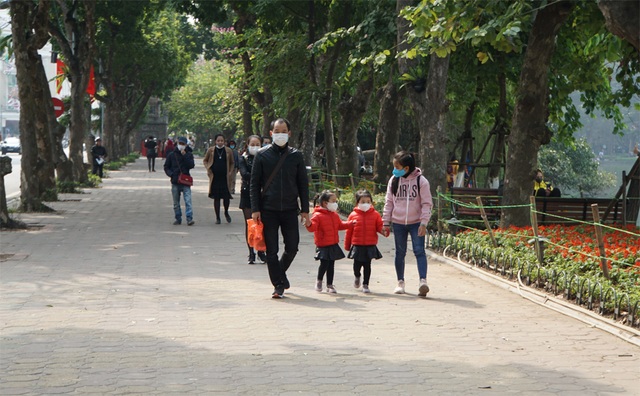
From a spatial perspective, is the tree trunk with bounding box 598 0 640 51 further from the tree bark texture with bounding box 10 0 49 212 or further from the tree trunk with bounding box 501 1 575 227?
the tree bark texture with bounding box 10 0 49 212

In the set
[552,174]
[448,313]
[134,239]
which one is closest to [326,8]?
[134,239]

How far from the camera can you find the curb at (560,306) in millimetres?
9120

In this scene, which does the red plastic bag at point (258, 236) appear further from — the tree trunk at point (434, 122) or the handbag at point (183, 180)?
the handbag at point (183, 180)

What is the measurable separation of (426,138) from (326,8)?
10.6 metres

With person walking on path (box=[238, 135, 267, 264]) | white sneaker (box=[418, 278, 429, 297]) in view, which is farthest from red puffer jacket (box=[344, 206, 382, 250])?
person walking on path (box=[238, 135, 267, 264])

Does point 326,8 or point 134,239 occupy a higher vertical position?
point 326,8

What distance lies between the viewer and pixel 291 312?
400 inches

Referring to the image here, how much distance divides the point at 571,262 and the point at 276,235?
10.6 feet

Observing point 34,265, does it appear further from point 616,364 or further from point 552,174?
point 552,174

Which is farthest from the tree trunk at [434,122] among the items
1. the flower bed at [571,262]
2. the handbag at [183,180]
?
the handbag at [183,180]

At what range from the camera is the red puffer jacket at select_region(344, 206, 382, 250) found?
11711 millimetres

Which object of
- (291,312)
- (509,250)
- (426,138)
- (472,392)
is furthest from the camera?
(426,138)

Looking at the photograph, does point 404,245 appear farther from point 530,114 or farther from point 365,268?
point 530,114

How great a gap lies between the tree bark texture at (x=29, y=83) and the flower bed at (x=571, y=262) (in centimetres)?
921
